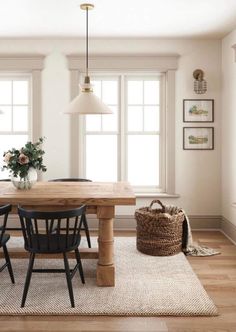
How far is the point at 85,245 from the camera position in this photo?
526 cm

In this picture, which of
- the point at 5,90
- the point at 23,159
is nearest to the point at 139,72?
the point at 5,90

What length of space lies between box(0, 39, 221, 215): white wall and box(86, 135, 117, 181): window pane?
0.34 meters

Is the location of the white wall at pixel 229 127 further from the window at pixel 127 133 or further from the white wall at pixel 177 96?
the window at pixel 127 133

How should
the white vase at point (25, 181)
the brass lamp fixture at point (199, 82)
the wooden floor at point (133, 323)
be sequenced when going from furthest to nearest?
the brass lamp fixture at point (199, 82)
the white vase at point (25, 181)
the wooden floor at point (133, 323)

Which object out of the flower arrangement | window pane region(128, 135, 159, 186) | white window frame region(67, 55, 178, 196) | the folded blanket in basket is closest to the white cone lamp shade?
the flower arrangement

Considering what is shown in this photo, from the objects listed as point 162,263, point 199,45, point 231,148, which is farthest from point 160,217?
point 199,45

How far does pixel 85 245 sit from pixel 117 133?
1805mm

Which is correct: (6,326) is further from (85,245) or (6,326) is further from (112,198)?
(85,245)

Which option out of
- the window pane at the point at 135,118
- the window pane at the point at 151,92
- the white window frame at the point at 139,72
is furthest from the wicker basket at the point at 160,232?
the window pane at the point at 151,92

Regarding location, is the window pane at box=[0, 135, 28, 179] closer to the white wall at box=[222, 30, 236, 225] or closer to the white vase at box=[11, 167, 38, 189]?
the white vase at box=[11, 167, 38, 189]

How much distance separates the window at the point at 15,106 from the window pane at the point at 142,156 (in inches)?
60.8

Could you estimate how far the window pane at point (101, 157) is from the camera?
20.5ft

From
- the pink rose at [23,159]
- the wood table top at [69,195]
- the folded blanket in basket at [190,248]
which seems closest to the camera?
the wood table top at [69,195]

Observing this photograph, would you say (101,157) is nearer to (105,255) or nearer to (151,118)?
(151,118)
